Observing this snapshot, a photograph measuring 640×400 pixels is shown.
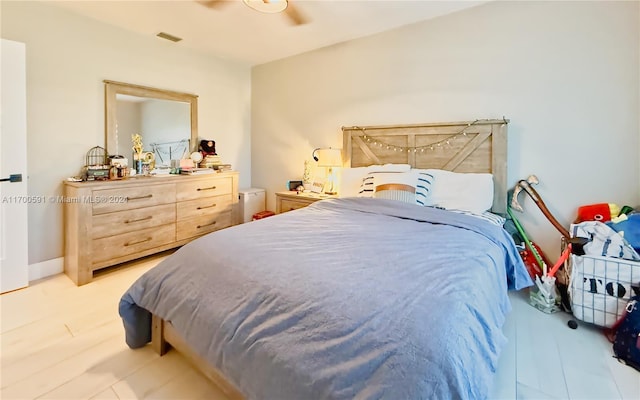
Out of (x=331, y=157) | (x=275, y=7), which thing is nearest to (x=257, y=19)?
(x=275, y=7)

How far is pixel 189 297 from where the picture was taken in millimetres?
1455

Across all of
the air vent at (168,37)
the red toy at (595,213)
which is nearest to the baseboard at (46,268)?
the air vent at (168,37)

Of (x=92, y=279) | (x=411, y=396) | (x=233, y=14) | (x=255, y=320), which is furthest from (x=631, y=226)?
(x=92, y=279)

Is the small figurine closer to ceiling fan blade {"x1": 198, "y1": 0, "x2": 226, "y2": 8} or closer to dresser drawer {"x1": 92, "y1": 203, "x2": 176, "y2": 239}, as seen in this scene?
dresser drawer {"x1": 92, "y1": 203, "x2": 176, "y2": 239}

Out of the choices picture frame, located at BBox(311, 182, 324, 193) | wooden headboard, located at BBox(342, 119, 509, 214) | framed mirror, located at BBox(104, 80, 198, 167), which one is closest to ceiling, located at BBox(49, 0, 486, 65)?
framed mirror, located at BBox(104, 80, 198, 167)

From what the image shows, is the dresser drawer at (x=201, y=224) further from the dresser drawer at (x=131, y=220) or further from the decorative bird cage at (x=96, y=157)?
the decorative bird cage at (x=96, y=157)

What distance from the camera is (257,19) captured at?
2.98 m

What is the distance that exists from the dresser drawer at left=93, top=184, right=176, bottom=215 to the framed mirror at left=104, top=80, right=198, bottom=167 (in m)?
0.51

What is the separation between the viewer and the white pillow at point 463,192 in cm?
251

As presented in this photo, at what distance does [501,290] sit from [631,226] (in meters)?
1.19

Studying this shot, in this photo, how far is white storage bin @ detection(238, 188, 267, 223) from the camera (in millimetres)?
4230

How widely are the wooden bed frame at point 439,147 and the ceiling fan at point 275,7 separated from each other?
119cm

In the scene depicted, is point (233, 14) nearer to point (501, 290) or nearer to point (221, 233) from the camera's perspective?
point (221, 233)

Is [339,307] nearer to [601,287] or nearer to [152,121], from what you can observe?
[601,287]
